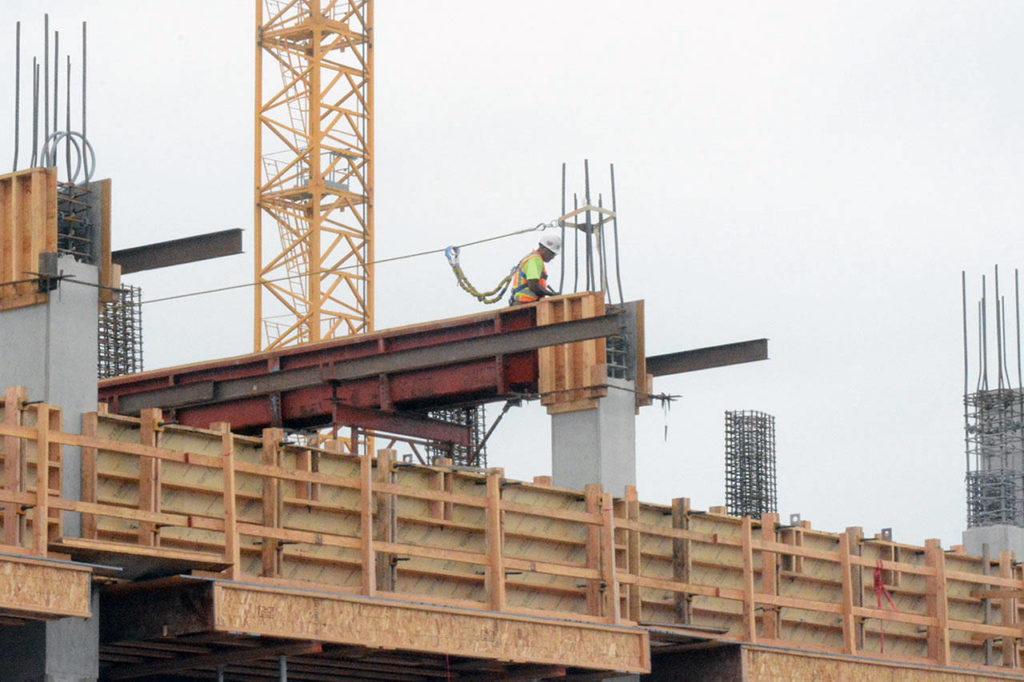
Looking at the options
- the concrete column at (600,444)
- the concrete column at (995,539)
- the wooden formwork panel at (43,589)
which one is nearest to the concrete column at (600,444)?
the concrete column at (600,444)

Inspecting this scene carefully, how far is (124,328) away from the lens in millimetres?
58719

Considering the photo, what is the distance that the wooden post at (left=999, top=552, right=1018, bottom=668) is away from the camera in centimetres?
2800

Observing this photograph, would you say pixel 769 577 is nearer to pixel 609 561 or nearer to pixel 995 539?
pixel 609 561

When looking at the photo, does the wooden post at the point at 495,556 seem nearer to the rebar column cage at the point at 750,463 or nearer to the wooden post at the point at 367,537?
the wooden post at the point at 367,537

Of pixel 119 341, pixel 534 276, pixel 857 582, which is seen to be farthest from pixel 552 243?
pixel 119 341

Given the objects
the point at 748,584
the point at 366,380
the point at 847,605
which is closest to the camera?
the point at 748,584

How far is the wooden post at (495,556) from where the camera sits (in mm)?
20750

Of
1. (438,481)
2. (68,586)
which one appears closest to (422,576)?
(438,481)

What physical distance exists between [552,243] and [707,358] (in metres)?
3.60

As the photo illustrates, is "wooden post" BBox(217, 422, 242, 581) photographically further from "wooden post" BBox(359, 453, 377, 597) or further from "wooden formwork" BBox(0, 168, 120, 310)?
"wooden formwork" BBox(0, 168, 120, 310)

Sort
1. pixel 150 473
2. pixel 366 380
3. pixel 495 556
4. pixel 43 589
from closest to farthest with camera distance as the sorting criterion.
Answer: pixel 43 589 → pixel 150 473 → pixel 495 556 → pixel 366 380

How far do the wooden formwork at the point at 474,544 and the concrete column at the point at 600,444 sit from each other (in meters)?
2.32

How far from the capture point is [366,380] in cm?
3219

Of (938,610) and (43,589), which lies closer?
(43,589)
